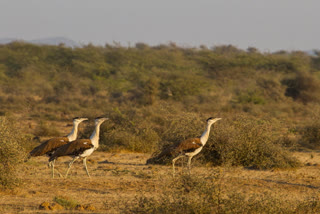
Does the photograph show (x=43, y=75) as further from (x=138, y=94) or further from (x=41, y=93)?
(x=138, y=94)

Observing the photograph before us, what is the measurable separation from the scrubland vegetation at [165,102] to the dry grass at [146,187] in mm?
119

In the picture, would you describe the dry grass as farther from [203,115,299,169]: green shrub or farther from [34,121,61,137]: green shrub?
[34,121,61,137]: green shrub

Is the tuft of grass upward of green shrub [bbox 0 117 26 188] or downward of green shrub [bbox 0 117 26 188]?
downward

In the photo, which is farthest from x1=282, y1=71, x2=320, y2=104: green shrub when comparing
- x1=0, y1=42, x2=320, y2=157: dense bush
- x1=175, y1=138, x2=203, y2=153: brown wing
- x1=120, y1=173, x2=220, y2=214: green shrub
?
x1=120, y1=173, x2=220, y2=214: green shrub

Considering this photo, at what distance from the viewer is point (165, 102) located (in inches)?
528

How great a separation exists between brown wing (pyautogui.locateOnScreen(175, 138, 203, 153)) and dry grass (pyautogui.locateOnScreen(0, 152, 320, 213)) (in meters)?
0.47

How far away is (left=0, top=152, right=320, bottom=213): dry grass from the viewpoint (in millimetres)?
5508

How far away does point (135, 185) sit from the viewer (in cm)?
816

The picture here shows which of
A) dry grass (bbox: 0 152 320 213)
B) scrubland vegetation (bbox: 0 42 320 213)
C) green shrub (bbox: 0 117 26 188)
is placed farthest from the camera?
scrubland vegetation (bbox: 0 42 320 213)

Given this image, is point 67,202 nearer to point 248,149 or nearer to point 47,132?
point 248,149

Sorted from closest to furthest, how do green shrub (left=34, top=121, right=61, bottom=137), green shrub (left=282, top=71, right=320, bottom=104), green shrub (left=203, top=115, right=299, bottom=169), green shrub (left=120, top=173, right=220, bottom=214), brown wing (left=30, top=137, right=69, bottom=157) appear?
green shrub (left=120, top=173, right=220, bottom=214), brown wing (left=30, top=137, right=69, bottom=157), green shrub (left=203, top=115, right=299, bottom=169), green shrub (left=34, top=121, right=61, bottom=137), green shrub (left=282, top=71, right=320, bottom=104)

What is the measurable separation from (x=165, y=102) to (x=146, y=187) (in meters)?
5.68

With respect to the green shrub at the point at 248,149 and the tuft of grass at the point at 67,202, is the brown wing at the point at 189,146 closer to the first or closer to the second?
the green shrub at the point at 248,149

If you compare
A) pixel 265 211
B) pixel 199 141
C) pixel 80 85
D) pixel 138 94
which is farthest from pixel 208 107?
pixel 265 211
